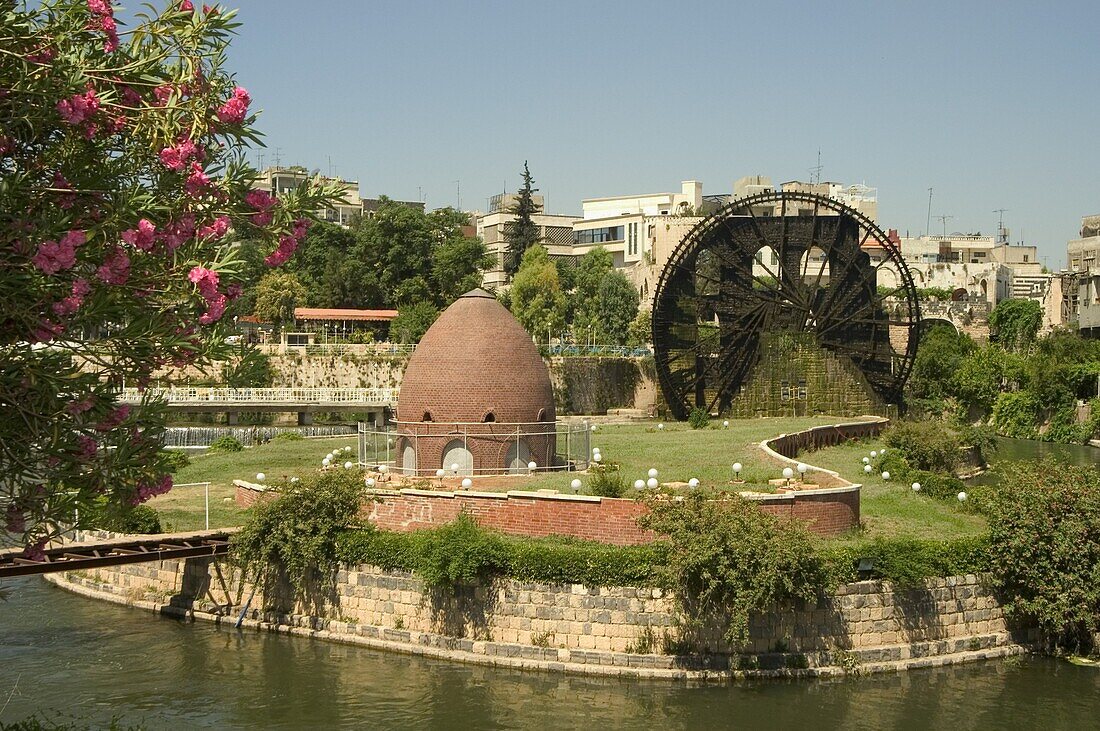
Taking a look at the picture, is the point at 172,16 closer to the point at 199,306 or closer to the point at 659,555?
the point at 199,306

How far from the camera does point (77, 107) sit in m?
9.12

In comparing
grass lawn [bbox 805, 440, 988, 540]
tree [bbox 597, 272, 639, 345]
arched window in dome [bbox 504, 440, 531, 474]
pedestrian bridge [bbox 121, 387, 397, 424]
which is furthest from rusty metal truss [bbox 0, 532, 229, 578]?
tree [bbox 597, 272, 639, 345]

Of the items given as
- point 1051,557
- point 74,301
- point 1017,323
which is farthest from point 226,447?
point 1017,323

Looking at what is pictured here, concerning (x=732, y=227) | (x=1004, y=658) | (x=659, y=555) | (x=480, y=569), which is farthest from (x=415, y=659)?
(x=732, y=227)

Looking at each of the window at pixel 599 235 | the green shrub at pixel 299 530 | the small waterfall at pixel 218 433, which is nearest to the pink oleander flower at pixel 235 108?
the green shrub at pixel 299 530

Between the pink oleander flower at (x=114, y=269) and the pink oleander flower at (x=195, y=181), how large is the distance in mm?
789

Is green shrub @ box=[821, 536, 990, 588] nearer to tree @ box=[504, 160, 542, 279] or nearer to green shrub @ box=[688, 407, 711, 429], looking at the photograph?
green shrub @ box=[688, 407, 711, 429]

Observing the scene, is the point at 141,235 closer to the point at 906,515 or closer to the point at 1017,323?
the point at 906,515

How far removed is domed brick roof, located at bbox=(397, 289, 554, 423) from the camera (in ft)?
89.8

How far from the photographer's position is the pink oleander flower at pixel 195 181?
978 centimetres

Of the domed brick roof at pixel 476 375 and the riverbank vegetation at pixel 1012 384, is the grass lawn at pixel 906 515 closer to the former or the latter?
the domed brick roof at pixel 476 375

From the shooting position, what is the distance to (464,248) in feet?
218

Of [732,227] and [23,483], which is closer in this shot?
[23,483]

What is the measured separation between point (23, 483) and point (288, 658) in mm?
11846
